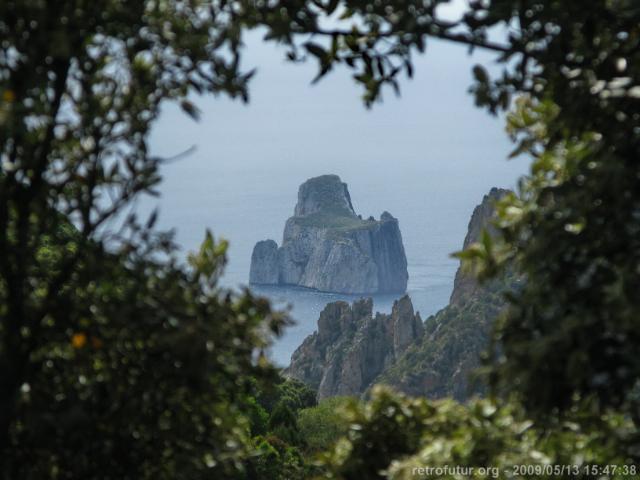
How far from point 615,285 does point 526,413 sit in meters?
0.93

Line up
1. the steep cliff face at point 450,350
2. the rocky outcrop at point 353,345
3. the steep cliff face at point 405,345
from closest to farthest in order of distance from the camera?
1. the steep cliff face at point 450,350
2. the steep cliff face at point 405,345
3. the rocky outcrop at point 353,345

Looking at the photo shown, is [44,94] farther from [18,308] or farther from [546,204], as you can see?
[546,204]

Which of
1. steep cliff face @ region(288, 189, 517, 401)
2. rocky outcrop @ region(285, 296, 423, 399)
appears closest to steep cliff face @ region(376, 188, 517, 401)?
steep cliff face @ region(288, 189, 517, 401)

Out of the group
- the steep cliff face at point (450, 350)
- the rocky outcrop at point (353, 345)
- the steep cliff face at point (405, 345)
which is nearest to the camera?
the steep cliff face at point (450, 350)

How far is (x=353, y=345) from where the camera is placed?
4380 inches

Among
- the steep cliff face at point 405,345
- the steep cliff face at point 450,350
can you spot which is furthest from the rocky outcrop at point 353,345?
the steep cliff face at point 450,350

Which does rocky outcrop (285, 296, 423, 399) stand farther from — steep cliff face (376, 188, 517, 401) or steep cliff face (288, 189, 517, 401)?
steep cliff face (376, 188, 517, 401)

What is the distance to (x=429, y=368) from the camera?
9581 cm

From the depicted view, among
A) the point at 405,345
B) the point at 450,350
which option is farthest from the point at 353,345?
the point at 450,350

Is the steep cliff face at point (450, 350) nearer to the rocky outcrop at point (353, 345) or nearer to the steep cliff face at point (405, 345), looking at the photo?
the steep cliff face at point (405, 345)

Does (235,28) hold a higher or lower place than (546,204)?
higher

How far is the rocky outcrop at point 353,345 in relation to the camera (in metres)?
108

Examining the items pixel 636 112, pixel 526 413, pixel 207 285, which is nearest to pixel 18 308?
pixel 207 285

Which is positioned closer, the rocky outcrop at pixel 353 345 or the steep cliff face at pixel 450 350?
the steep cliff face at pixel 450 350
